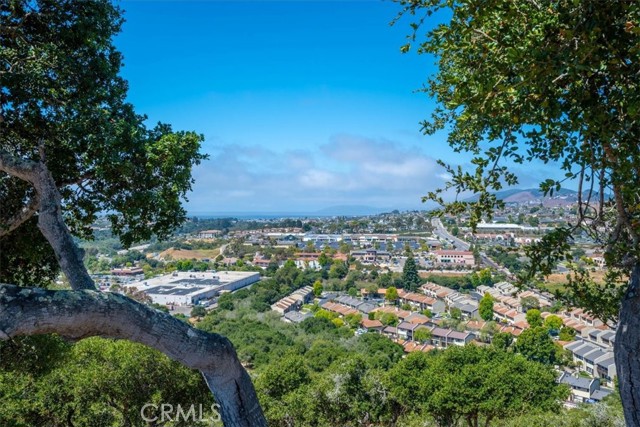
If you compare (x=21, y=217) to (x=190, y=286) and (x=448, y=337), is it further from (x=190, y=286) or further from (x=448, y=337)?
(x=190, y=286)

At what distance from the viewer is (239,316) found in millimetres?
35469

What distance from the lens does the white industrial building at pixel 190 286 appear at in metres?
42.9

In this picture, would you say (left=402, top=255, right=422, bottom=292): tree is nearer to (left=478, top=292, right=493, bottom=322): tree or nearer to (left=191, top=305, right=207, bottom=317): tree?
(left=478, top=292, right=493, bottom=322): tree

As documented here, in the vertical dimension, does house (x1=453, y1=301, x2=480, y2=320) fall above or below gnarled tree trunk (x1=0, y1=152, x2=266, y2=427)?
below

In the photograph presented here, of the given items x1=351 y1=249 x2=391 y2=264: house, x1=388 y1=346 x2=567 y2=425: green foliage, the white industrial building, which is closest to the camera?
x1=388 y1=346 x2=567 y2=425: green foliage

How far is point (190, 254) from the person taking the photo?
274ft

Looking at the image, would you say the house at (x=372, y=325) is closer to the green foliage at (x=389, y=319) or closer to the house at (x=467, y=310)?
the green foliage at (x=389, y=319)

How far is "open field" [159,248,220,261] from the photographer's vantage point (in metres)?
80.6

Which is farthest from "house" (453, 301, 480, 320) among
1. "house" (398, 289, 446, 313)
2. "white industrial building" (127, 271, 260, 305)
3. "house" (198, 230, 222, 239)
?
"house" (198, 230, 222, 239)

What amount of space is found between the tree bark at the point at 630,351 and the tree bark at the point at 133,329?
2255 millimetres

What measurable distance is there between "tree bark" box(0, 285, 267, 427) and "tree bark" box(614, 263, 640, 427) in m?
2.26

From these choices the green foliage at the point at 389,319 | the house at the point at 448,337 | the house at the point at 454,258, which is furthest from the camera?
the house at the point at 454,258

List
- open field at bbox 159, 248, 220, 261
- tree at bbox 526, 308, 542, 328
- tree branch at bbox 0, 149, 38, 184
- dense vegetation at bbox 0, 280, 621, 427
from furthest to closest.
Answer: open field at bbox 159, 248, 220, 261 < tree at bbox 526, 308, 542, 328 < dense vegetation at bbox 0, 280, 621, 427 < tree branch at bbox 0, 149, 38, 184

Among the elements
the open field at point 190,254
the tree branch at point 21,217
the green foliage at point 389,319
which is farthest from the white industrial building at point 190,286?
the tree branch at point 21,217
